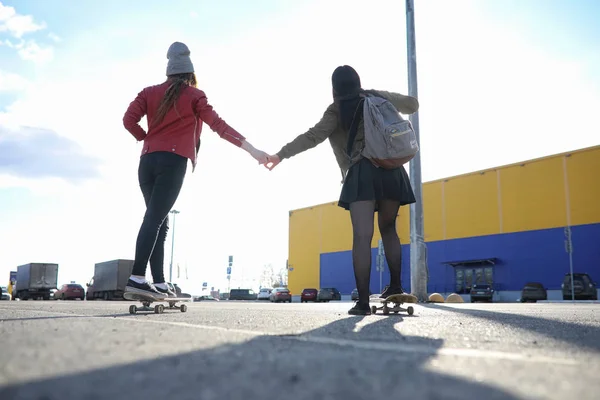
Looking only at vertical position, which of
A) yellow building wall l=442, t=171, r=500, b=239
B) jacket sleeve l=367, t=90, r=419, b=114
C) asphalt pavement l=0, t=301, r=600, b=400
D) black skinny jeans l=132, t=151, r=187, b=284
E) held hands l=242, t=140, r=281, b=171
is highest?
yellow building wall l=442, t=171, r=500, b=239

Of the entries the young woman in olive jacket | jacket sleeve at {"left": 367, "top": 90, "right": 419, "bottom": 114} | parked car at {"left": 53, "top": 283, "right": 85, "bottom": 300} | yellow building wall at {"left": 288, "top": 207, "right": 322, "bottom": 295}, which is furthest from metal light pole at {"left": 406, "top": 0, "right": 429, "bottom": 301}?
yellow building wall at {"left": 288, "top": 207, "right": 322, "bottom": 295}

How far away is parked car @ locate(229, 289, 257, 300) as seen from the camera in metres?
47.6

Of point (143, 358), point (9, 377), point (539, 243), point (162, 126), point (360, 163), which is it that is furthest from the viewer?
point (539, 243)

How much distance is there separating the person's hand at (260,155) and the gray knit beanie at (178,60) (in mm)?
1004

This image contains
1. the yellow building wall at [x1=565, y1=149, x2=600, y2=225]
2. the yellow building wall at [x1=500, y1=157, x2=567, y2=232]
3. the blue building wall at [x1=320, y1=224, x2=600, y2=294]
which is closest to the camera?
the blue building wall at [x1=320, y1=224, x2=600, y2=294]

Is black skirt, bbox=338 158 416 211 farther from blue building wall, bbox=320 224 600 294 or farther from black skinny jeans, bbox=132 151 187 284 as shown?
blue building wall, bbox=320 224 600 294

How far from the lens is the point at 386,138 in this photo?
4258 millimetres

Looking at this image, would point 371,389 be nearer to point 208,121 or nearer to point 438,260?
point 208,121

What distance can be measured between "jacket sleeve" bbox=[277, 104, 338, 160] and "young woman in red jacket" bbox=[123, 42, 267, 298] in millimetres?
269

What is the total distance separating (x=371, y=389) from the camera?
40.9 inches

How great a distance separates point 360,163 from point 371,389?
3.44 metres

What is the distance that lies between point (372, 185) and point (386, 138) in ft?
1.31

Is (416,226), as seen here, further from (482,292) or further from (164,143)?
(482,292)

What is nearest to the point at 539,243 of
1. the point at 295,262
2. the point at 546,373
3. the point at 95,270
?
the point at 295,262
